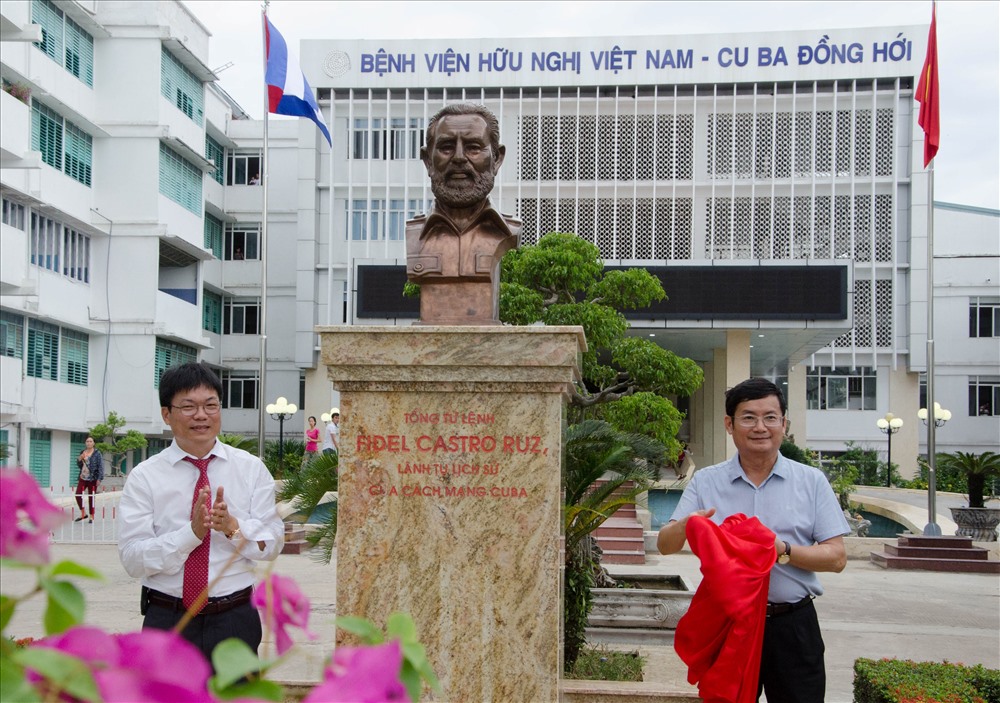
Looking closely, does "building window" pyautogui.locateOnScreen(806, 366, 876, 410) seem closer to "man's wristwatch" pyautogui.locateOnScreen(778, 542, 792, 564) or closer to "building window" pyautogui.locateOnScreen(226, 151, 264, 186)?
"building window" pyautogui.locateOnScreen(226, 151, 264, 186)

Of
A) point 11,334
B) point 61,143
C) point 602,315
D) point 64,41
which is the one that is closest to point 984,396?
point 602,315

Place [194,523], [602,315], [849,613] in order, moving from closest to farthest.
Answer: [194,523] < [849,613] < [602,315]

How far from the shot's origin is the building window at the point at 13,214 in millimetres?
23031

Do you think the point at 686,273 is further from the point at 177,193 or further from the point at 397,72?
the point at 177,193

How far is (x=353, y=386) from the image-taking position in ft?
16.1

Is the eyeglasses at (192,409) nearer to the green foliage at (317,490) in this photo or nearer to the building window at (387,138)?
the green foliage at (317,490)

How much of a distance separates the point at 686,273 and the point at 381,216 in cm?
1090

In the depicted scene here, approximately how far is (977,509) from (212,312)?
25494 mm

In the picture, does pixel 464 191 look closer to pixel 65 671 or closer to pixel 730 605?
pixel 730 605

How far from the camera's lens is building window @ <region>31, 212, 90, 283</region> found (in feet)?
80.6

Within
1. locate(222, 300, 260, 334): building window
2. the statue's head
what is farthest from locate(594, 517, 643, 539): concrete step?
locate(222, 300, 260, 334): building window

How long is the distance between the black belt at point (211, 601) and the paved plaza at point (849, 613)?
2423 millimetres

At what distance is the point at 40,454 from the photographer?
24938 mm

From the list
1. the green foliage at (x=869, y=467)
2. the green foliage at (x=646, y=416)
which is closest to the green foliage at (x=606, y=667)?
the green foliage at (x=646, y=416)
